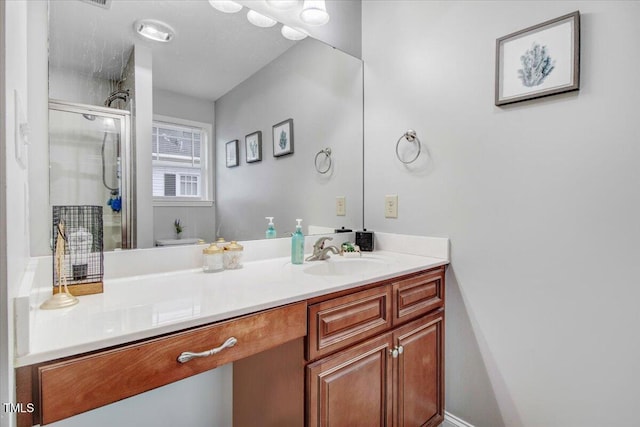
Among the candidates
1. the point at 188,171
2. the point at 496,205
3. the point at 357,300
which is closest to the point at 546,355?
the point at 496,205

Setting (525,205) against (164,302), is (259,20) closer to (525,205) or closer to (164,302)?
(164,302)

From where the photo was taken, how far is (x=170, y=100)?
4.22 feet

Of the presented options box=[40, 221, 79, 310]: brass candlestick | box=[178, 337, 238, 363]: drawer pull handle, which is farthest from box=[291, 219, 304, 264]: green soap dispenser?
box=[40, 221, 79, 310]: brass candlestick

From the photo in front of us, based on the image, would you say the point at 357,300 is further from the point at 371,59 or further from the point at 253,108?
the point at 371,59

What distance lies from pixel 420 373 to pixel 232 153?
132 cm

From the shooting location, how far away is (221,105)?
1.44m

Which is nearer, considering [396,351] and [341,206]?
[396,351]

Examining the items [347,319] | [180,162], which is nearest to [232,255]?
[180,162]

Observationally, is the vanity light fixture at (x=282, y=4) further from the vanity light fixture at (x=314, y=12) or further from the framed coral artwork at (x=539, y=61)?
the framed coral artwork at (x=539, y=61)

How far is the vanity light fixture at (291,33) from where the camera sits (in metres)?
1.66

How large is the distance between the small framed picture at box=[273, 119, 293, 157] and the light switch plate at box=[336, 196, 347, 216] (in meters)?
0.42

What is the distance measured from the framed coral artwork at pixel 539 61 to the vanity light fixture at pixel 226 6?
118cm

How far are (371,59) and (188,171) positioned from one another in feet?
4.22

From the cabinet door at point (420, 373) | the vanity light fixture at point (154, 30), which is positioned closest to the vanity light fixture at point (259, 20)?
the vanity light fixture at point (154, 30)
